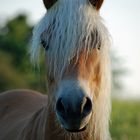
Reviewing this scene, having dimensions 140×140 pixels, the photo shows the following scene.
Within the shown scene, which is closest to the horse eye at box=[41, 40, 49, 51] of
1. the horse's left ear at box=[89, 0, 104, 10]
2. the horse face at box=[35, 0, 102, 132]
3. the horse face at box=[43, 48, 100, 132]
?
the horse face at box=[35, 0, 102, 132]

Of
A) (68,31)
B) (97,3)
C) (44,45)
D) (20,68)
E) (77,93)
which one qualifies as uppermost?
(97,3)

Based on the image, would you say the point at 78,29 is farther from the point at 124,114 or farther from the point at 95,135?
the point at 124,114

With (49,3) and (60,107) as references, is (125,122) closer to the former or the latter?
(49,3)

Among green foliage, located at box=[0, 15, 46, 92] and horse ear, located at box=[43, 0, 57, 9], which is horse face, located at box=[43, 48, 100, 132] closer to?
horse ear, located at box=[43, 0, 57, 9]

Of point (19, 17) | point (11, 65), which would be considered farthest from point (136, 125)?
point (19, 17)

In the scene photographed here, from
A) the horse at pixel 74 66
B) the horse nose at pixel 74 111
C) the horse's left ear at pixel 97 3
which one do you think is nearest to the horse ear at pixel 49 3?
the horse at pixel 74 66

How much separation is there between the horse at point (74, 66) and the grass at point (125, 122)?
9.09 metres

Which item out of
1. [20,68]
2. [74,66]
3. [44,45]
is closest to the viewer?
[74,66]

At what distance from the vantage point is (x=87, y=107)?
4543 mm

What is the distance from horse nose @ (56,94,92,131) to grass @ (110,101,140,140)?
9.65 meters

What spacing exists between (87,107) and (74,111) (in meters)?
0.12

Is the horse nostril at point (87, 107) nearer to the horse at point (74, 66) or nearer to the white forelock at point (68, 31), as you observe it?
the horse at point (74, 66)

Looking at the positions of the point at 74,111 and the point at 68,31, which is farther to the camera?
the point at 68,31

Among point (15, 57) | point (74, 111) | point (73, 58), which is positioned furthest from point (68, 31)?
point (15, 57)
